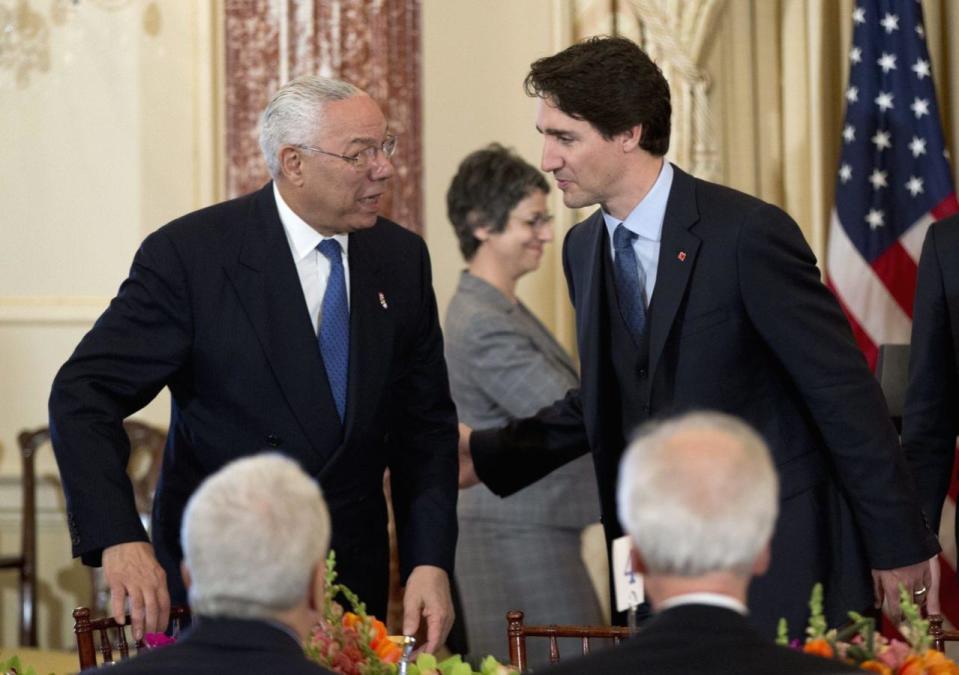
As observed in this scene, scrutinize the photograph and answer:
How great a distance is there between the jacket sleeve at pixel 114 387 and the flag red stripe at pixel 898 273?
3.25 metres

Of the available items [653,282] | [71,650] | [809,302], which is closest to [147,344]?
[653,282]

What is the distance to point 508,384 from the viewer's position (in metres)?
4.97

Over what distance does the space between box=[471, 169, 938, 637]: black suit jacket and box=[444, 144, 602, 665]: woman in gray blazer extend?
1781mm

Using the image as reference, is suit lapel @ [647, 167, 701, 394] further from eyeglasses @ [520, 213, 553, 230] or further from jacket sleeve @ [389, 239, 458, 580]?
eyeglasses @ [520, 213, 553, 230]

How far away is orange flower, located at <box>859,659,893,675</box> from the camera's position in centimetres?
193

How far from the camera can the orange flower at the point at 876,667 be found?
6.34 feet

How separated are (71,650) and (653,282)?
422 centimetres

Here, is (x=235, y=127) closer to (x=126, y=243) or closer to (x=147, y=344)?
(x=126, y=243)

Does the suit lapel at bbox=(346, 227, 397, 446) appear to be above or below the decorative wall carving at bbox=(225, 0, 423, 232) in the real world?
below

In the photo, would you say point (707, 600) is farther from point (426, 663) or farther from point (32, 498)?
point (32, 498)

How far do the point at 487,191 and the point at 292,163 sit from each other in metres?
1.87

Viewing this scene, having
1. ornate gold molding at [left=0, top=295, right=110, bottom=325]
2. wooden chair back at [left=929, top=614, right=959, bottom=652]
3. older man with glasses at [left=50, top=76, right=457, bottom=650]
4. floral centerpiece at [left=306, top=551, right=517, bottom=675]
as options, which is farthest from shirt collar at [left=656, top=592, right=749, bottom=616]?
ornate gold molding at [left=0, top=295, right=110, bottom=325]

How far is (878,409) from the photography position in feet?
10.1

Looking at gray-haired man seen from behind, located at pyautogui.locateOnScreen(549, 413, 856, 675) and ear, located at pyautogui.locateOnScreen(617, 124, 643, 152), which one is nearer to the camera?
gray-haired man seen from behind, located at pyautogui.locateOnScreen(549, 413, 856, 675)
